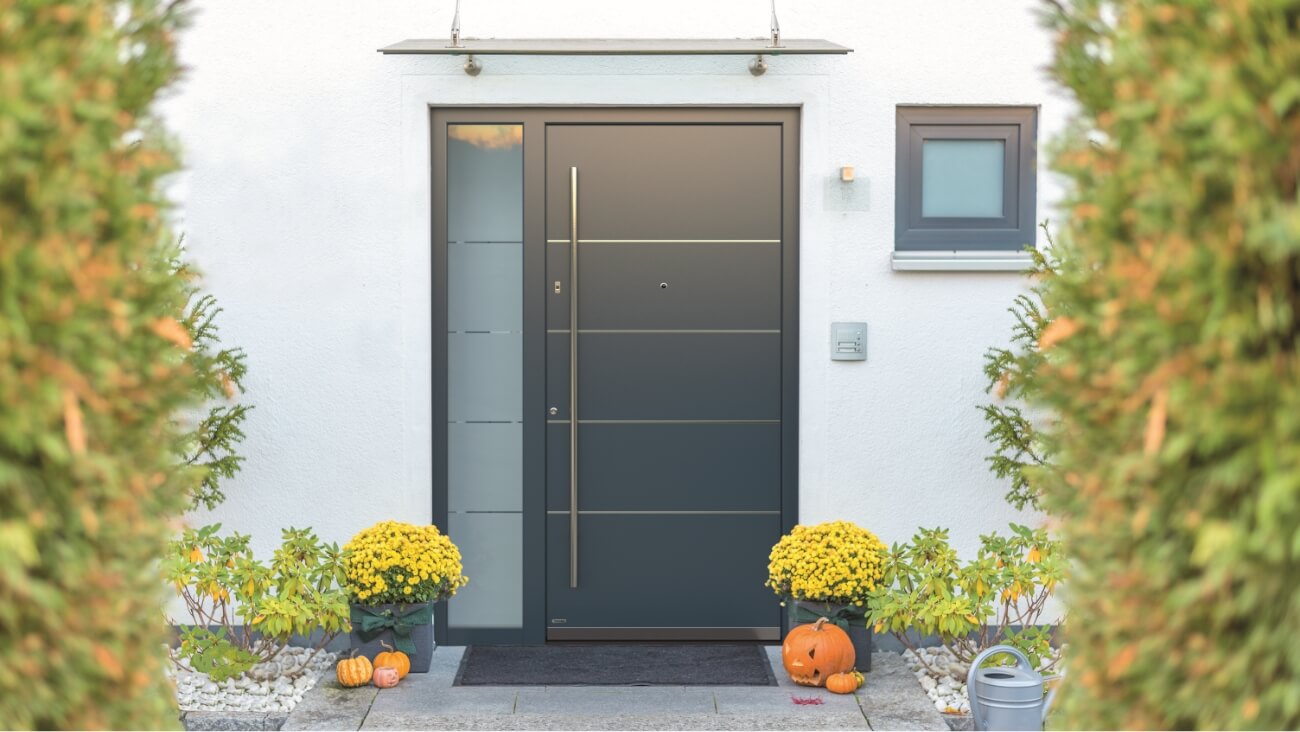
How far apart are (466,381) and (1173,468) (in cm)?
471

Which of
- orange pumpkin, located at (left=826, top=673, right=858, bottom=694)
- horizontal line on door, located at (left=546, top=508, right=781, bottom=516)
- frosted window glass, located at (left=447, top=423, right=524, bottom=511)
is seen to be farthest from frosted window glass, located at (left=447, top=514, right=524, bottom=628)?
orange pumpkin, located at (left=826, top=673, right=858, bottom=694)

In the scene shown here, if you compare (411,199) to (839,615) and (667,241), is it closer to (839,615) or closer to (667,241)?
(667,241)

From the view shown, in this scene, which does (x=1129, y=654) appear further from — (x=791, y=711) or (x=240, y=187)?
(x=240, y=187)

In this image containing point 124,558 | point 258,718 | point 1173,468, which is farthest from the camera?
point 258,718

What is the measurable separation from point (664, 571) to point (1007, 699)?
2540mm

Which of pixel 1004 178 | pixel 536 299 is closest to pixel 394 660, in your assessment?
pixel 536 299

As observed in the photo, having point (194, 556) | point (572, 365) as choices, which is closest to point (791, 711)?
point (572, 365)

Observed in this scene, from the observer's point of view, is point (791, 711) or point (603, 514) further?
point (603, 514)

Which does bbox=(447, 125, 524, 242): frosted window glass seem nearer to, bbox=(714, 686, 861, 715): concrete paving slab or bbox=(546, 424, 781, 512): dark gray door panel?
bbox=(546, 424, 781, 512): dark gray door panel

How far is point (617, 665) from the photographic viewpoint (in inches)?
231

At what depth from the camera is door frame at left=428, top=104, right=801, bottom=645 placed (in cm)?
619

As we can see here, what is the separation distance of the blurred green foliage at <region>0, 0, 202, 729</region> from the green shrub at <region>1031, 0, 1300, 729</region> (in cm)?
155

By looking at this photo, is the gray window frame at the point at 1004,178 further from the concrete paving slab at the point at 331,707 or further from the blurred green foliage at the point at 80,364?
the blurred green foliage at the point at 80,364

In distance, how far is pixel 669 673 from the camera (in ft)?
18.8
